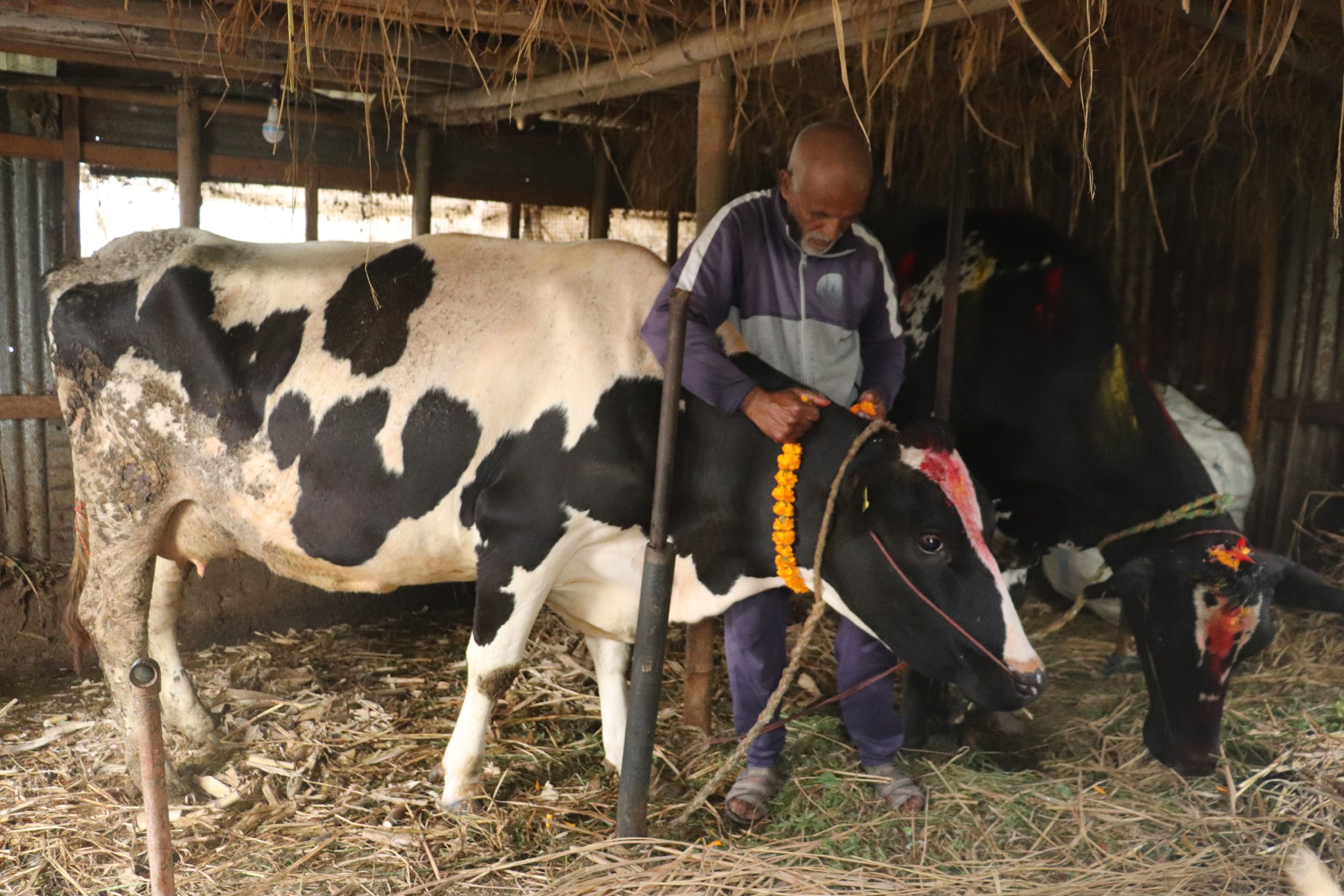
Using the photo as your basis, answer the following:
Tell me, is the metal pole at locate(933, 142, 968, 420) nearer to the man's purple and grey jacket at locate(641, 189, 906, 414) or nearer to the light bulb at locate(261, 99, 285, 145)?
the man's purple and grey jacket at locate(641, 189, 906, 414)

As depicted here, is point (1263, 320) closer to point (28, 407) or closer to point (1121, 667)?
point (1121, 667)

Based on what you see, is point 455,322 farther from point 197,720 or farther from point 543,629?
point 543,629

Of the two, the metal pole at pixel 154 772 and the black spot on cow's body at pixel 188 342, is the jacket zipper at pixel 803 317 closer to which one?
the black spot on cow's body at pixel 188 342

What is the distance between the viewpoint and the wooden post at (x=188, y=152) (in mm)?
4910

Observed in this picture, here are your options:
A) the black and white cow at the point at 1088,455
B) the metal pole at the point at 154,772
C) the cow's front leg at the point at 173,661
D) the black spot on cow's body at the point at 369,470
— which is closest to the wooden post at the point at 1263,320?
the black and white cow at the point at 1088,455

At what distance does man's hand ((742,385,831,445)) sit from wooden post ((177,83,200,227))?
320cm

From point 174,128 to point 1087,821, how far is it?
4809 millimetres

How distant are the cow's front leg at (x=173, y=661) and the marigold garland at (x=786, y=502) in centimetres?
230

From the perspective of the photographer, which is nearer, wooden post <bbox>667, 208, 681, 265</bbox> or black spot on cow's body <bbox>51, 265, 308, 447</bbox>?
black spot on cow's body <bbox>51, 265, 308, 447</bbox>

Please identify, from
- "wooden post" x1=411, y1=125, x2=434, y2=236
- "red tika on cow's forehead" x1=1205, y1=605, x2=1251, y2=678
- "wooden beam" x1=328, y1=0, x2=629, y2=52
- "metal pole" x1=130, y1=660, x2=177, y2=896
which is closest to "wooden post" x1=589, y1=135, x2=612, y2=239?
"wooden post" x1=411, y1=125, x2=434, y2=236

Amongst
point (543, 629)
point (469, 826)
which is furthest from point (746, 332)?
point (543, 629)

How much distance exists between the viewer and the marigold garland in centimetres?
309

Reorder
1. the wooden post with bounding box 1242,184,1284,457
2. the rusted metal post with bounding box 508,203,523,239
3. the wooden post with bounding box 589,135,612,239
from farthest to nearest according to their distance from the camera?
the wooden post with bounding box 589,135,612,239 < the rusted metal post with bounding box 508,203,523,239 < the wooden post with bounding box 1242,184,1284,457

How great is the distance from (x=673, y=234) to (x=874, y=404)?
3283 mm
